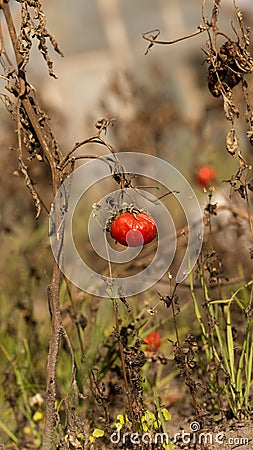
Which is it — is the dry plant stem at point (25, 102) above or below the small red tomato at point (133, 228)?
above

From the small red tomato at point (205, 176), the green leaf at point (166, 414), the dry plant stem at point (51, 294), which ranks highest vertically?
the small red tomato at point (205, 176)

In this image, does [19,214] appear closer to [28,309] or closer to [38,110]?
[28,309]

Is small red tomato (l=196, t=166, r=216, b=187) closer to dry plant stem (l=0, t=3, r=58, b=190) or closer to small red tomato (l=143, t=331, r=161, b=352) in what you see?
small red tomato (l=143, t=331, r=161, b=352)

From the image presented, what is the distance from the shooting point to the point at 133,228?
6.53 feet

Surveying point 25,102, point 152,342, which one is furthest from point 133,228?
point 152,342

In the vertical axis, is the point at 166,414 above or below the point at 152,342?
below

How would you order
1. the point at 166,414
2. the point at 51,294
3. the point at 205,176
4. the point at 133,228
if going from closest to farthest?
the point at 133,228 < the point at 51,294 < the point at 166,414 < the point at 205,176

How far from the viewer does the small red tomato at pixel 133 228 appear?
200 centimetres

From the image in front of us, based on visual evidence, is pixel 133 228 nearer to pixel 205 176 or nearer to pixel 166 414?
pixel 166 414

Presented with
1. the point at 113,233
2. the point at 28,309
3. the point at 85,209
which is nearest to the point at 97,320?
the point at 28,309

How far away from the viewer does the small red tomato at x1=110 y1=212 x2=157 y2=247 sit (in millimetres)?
1995

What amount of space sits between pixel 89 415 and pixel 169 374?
0.56 m

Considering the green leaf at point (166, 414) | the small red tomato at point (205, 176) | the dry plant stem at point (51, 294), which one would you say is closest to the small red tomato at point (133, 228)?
the dry plant stem at point (51, 294)

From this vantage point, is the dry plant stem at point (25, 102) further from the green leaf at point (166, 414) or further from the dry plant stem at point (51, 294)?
the green leaf at point (166, 414)
